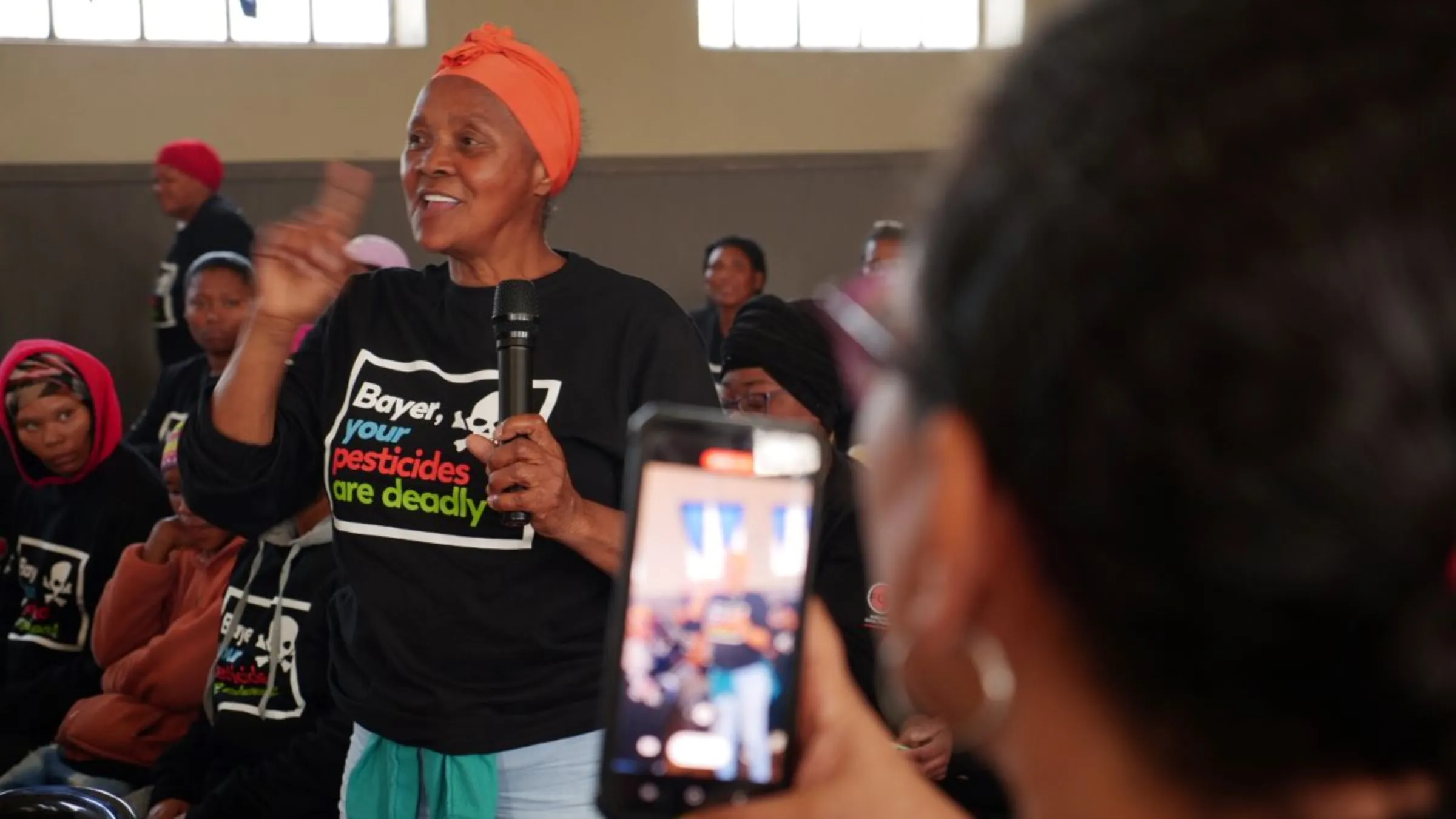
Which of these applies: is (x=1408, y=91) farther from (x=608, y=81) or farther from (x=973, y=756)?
(x=608, y=81)

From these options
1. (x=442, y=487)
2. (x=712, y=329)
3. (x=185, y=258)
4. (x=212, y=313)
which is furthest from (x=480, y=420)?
(x=185, y=258)

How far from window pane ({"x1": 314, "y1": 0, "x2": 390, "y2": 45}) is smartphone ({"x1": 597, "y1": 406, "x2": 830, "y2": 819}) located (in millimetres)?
7332

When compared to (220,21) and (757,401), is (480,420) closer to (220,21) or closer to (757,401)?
(757,401)

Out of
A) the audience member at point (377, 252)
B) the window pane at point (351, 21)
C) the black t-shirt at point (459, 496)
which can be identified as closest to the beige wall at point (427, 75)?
the window pane at point (351, 21)

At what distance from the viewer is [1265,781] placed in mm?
588

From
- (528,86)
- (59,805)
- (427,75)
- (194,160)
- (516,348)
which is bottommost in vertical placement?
(59,805)

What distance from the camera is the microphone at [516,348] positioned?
1781mm

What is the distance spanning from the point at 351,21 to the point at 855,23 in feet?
9.20

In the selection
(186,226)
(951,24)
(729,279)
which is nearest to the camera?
(186,226)

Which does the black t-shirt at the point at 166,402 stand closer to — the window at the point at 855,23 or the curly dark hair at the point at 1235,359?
the window at the point at 855,23

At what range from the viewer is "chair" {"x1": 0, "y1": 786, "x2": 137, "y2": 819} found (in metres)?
2.29

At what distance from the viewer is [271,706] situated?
3242 mm

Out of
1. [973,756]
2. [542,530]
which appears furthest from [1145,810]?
[973,756]

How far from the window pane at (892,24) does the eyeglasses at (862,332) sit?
27.1 ft
